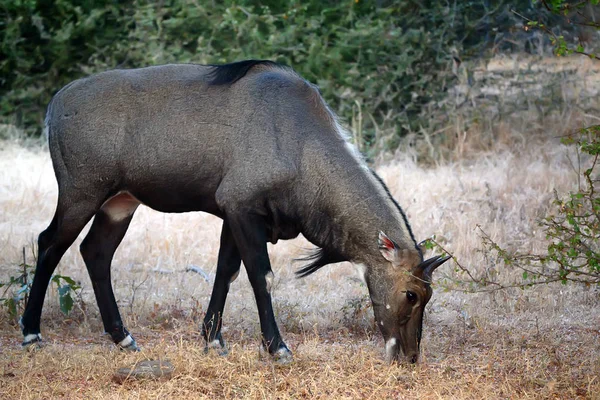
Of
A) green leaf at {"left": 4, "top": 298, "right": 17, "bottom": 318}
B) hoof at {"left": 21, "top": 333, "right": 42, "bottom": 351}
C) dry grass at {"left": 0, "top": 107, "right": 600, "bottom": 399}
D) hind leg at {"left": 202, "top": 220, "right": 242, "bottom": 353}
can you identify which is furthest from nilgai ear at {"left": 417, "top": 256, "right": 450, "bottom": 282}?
green leaf at {"left": 4, "top": 298, "right": 17, "bottom": 318}

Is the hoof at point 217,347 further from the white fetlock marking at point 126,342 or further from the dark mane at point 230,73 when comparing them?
the dark mane at point 230,73

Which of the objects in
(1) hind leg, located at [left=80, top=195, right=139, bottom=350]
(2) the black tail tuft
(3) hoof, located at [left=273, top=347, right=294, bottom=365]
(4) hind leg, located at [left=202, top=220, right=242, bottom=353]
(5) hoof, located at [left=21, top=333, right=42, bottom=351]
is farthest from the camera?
(1) hind leg, located at [left=80, top=195, right=139, bottom=350]

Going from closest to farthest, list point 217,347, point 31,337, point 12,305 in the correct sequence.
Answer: point 217,347 → point 31,337 → point 12,305

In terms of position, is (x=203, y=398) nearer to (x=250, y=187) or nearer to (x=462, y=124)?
(x=250, y=187)

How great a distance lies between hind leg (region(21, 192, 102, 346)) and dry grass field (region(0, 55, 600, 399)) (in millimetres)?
216

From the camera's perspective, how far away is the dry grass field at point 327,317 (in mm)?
5281

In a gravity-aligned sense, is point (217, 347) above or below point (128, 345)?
above

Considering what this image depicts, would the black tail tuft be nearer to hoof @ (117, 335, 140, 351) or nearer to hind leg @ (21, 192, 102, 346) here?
hoof @ (117, 335, 140, 351)

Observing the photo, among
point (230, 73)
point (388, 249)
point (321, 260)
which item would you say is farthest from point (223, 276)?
point (230, 73)

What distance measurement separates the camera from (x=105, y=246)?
263 inches

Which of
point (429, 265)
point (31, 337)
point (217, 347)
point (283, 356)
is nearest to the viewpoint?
point (429, 265)

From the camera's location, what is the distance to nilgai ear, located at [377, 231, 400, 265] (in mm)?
5645

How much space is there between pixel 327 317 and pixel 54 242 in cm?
223

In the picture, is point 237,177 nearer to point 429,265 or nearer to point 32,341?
point 429,265
